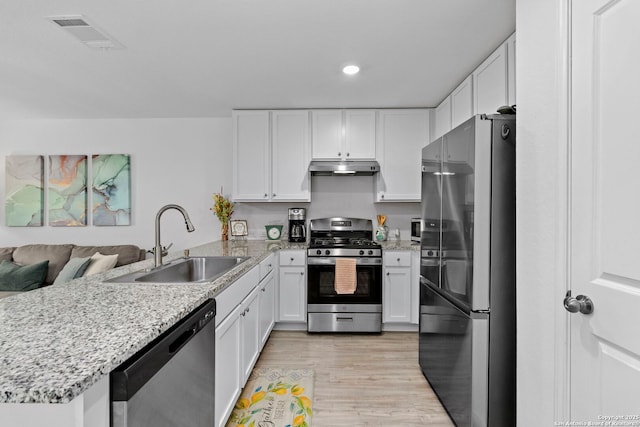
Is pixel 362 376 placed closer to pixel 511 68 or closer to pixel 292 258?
pixel 292 258

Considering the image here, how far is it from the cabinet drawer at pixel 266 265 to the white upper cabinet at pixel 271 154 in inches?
30.6

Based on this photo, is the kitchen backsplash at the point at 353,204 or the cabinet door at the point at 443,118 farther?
the kitchen backsplash at the point at 353,204

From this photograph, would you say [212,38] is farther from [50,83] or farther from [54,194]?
[54,194]

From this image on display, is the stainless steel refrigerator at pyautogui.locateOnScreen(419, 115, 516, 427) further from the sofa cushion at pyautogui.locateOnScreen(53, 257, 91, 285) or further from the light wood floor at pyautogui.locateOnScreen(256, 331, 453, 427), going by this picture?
the sofa cushion at pyautogui.locateOnScreen(53, 257, 91, 285)

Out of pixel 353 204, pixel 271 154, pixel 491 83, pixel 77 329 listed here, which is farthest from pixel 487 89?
pixel 77 329

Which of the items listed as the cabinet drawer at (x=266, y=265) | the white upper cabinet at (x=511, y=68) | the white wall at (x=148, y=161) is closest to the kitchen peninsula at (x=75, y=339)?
the cabinet drawer at (x=266, y=265)

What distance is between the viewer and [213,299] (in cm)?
151

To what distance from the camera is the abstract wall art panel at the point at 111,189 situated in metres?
3.97

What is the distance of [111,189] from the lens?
3.98 meters

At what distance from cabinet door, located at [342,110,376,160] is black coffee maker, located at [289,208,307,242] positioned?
0.82m

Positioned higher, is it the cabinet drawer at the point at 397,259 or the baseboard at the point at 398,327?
the cabinet drawer at the point at 397,259

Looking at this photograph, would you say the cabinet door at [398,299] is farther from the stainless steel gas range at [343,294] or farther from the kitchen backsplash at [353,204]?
the kitchen backsplash at [353,204]

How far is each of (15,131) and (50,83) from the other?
5.58 feet

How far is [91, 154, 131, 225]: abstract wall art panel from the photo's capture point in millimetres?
3969
